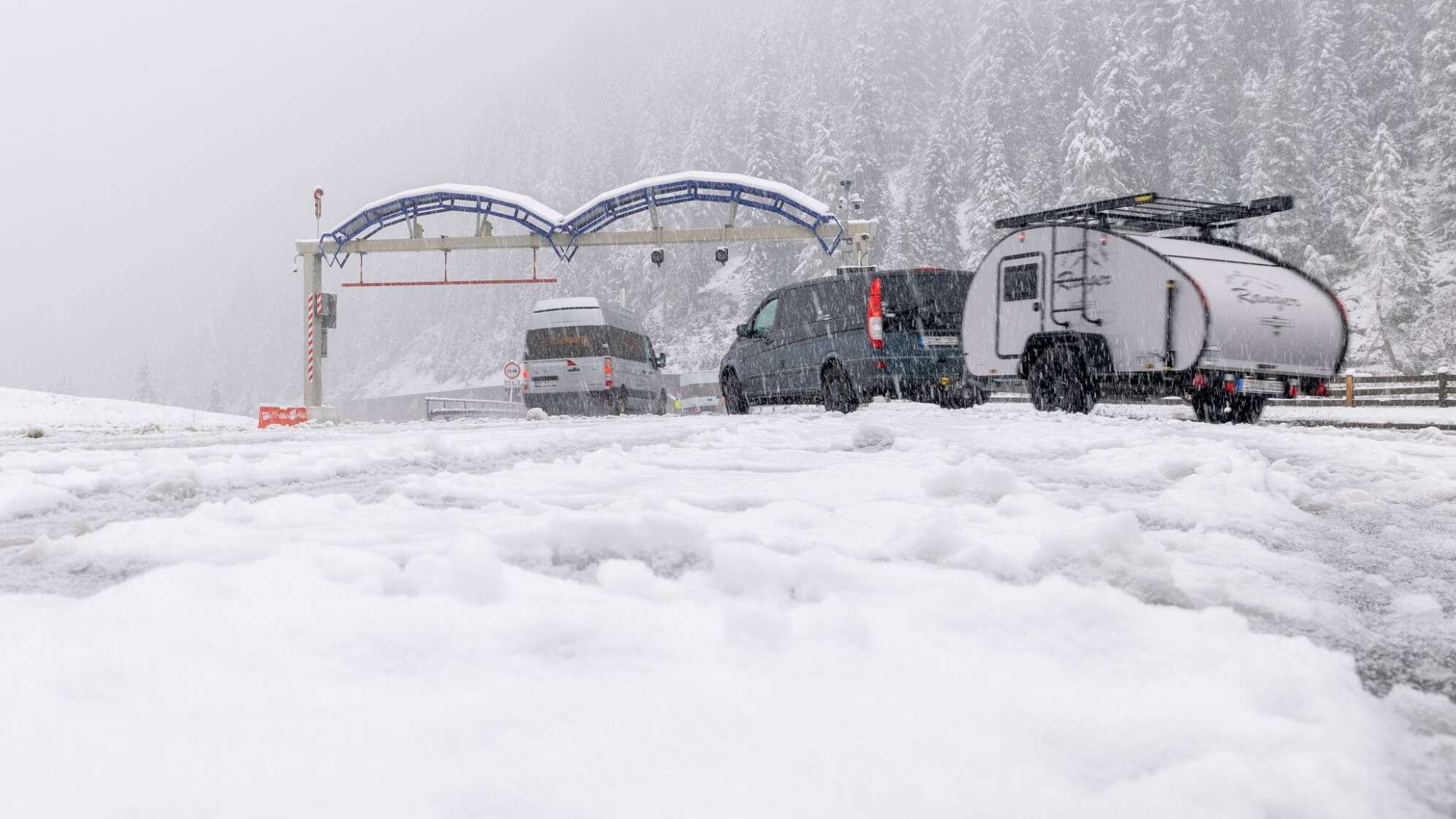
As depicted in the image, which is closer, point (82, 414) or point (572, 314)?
point (82, 414)

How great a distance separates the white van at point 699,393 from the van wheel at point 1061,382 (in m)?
26.2

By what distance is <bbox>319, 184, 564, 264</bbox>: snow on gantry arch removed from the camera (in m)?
25.3

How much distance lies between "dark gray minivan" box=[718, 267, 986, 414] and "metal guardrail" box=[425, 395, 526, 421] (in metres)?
11.5

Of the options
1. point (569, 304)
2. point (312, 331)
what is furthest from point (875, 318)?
point (312, 331)

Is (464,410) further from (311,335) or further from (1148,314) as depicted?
(1148,314)

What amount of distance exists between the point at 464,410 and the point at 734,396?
12.5m

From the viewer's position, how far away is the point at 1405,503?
173 inches

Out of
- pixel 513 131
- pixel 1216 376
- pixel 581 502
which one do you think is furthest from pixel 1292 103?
pixel 513 131

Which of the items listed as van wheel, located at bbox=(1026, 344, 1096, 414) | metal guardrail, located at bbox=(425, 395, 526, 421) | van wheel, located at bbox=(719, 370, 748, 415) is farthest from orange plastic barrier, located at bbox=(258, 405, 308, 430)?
van wheel, located at bbox=(1026, 344, 1096, 414)

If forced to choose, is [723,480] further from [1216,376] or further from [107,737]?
[1216,376]

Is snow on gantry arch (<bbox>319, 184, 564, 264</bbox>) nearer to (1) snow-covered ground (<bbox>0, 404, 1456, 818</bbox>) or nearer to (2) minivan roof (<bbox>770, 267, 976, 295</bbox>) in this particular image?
(2) minivan roof (<bbox>770, 267, 976, 295</bbox>)

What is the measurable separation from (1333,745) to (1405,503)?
3624mm

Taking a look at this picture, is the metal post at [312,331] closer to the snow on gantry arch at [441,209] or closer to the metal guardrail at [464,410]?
the snow on gantry arch at [441,209]

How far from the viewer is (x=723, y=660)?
5.95 ft
